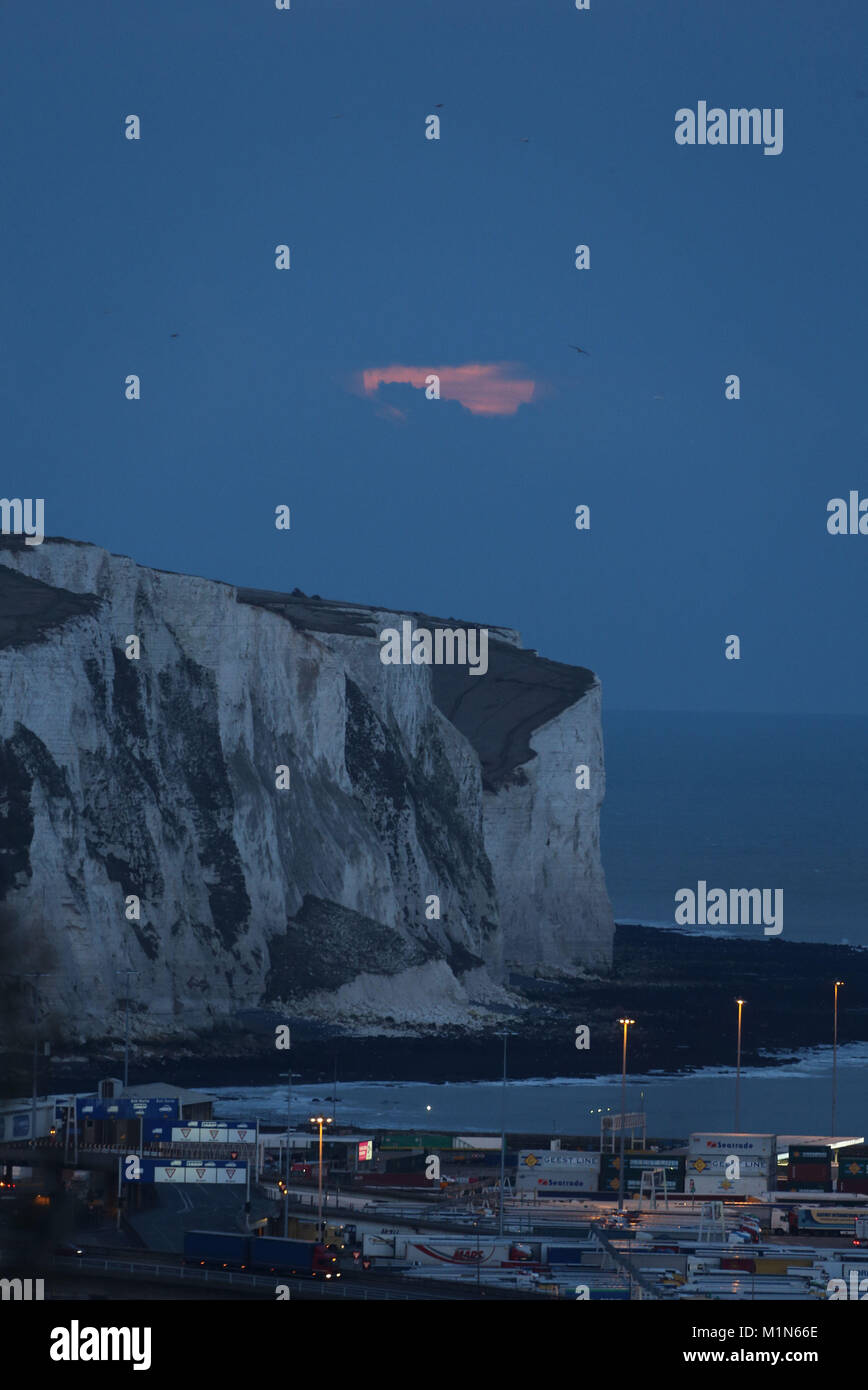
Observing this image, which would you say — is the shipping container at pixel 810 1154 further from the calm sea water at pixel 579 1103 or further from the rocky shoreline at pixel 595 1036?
the rocky shoreline at pixel 595 1036

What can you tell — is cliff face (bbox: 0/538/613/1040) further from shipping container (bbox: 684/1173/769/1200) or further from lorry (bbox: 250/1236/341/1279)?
lorry (bbox: 250/1236/341/1279)

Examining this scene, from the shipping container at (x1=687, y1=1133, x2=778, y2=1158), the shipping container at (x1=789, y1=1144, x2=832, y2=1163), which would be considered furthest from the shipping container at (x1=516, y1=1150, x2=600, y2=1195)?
the shipping container at (x1=789, y1=1144, x2=832, y2=1163)

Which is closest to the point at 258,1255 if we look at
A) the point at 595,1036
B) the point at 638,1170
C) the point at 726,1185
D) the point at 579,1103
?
the point at 638,1170

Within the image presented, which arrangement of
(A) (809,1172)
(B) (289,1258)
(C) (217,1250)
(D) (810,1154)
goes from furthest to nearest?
(D) (810,1154)
(A) (809,1172)
(C) (217,1250)
(B) (289,1258)

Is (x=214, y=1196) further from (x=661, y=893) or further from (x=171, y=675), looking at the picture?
(x=661, y=893)
